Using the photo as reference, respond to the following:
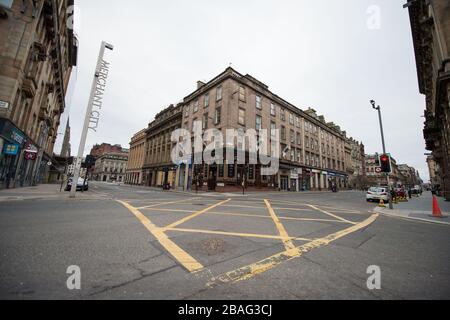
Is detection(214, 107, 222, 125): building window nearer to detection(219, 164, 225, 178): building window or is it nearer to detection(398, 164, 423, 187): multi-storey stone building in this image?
detection(219, 164, 225, 178): building window

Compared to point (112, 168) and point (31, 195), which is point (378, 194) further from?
point (112, 168)

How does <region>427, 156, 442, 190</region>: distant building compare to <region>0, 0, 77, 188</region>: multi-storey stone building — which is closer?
<region>0, 0, 77, 188</region>: multi-storey stone building

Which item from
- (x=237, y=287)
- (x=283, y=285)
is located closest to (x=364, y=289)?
(x=283, y=285)

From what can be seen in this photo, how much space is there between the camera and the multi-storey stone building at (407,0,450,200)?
1244 centimetres

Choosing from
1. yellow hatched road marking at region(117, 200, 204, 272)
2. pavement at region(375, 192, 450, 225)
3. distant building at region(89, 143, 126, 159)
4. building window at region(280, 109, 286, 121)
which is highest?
distant building at region(89, 143, 126, 159)

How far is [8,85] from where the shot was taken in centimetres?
1339

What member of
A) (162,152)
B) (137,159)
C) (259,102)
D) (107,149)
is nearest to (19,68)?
(259,102)

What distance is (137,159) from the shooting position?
5428cm

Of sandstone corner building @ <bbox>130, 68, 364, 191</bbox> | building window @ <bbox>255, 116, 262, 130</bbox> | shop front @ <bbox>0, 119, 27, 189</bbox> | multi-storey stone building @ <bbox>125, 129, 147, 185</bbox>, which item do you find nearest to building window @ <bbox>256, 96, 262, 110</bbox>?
sandstone corner building @ <bbox>130, 68, 364, 191</bbox>

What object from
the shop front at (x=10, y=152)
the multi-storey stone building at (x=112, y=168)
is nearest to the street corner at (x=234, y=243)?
the shop front at (x=10, y=152)

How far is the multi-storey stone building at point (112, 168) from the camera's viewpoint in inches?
3538

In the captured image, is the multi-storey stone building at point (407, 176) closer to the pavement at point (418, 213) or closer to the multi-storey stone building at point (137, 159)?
the pavement at point (418, 213)

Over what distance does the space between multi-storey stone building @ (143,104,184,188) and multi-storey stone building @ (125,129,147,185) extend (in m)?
2.30
